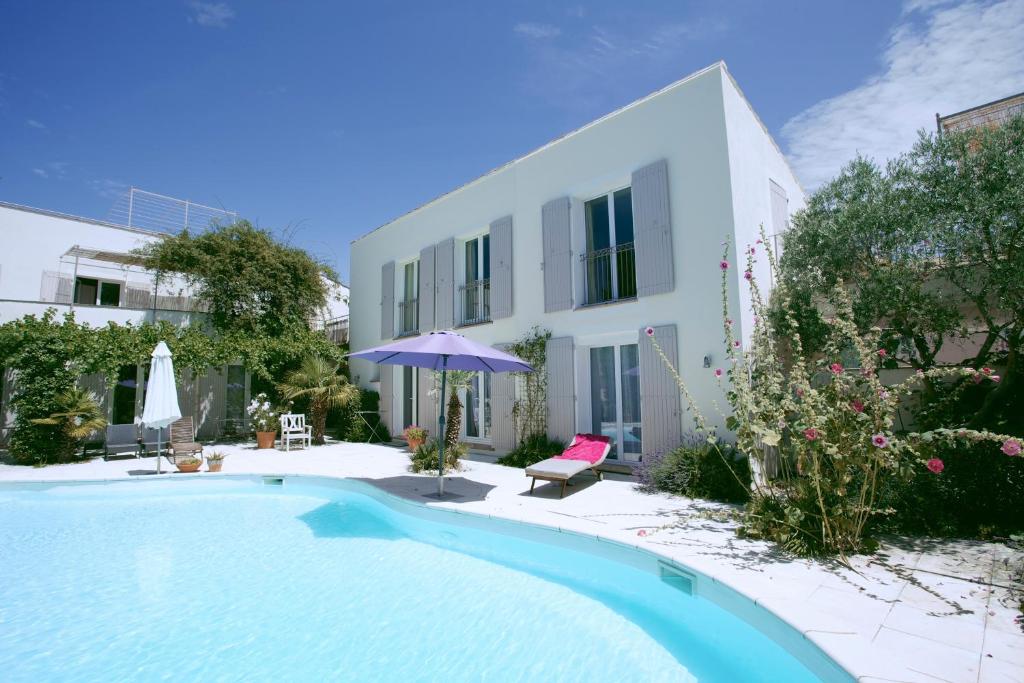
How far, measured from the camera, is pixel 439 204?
12930 millimetres

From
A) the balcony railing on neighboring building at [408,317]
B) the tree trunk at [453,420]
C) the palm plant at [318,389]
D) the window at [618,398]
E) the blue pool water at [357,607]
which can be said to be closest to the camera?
the blue pool water at [357,607]

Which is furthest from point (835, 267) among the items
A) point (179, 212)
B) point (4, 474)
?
point (179, 212)

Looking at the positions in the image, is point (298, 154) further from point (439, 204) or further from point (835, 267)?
point (835, 267)

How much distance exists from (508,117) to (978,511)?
1025cm

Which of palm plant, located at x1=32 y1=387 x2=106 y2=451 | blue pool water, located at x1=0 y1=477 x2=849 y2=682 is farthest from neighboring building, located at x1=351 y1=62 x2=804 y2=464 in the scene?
palm plant, located at x1=32 y1=387 x2=106 y2=451

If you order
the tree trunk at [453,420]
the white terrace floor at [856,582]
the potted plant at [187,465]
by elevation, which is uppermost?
the tree trunk at [453,420]

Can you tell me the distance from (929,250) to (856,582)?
4.50 m

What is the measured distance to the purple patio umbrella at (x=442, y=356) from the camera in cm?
692

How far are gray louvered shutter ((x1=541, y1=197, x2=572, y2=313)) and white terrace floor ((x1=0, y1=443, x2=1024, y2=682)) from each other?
3849mm

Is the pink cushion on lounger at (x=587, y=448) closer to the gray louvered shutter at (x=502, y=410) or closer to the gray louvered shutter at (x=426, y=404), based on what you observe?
the gray louvered shutter at (x=502, y=410)

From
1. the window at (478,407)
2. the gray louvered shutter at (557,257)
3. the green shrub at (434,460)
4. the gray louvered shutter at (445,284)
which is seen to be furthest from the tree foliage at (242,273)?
the gray louvered shutter at (557,257)

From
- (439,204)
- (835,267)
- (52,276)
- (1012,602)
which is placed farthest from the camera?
(52,276)

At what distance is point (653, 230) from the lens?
8.29 meters

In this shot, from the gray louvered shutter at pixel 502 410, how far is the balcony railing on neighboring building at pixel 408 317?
4016 millimetres
